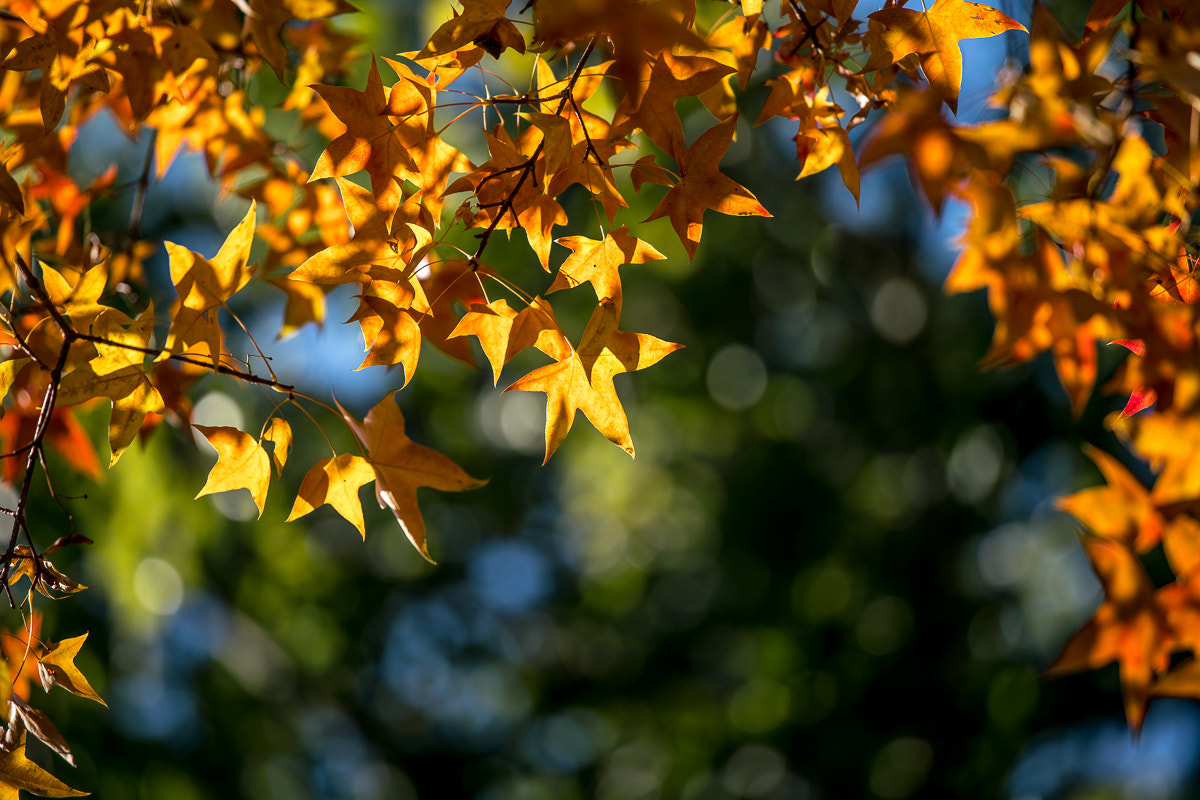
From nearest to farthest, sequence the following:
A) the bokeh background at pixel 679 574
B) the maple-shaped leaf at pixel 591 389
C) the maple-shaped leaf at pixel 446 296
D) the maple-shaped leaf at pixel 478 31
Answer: the maple-shaped leaf at pixel 478 31, the maple-shaped leaf at pixel 591 389, the maple-shaped leaf at pixel 446 296, the bokeh background at pixel 679 574

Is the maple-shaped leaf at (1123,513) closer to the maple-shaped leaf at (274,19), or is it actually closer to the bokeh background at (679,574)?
the maple-shaped leaf at (274,19)

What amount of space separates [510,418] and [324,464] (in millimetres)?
6047

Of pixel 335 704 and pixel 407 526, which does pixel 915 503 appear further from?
pixel 407 526

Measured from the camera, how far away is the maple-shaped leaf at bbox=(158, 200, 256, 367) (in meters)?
0.90

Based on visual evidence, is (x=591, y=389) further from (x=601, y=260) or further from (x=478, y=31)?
(x=478, y=31)

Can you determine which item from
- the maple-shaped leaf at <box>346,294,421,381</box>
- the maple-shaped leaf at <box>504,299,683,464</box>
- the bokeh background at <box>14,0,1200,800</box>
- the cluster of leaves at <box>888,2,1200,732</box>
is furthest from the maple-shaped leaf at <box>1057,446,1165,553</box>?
the bokeh background at <box>14,0,1200,800</box>

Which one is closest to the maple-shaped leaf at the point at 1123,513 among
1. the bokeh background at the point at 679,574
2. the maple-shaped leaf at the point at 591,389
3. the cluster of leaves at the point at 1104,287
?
the cluster of leaves at the point at 1104,287

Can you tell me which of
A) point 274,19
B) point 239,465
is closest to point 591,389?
point 239,465

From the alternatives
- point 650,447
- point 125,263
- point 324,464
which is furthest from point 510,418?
point 324,464

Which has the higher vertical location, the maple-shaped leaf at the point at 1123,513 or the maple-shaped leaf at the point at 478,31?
the maple-shaped leaf at the point at 478,31

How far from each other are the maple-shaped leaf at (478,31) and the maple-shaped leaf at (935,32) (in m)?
0.41

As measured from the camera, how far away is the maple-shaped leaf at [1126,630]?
1.92ft

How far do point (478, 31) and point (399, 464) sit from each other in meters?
0.53

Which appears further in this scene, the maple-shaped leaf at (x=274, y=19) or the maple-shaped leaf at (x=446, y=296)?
the maple-shaped leaf at (x=446, y=296)
